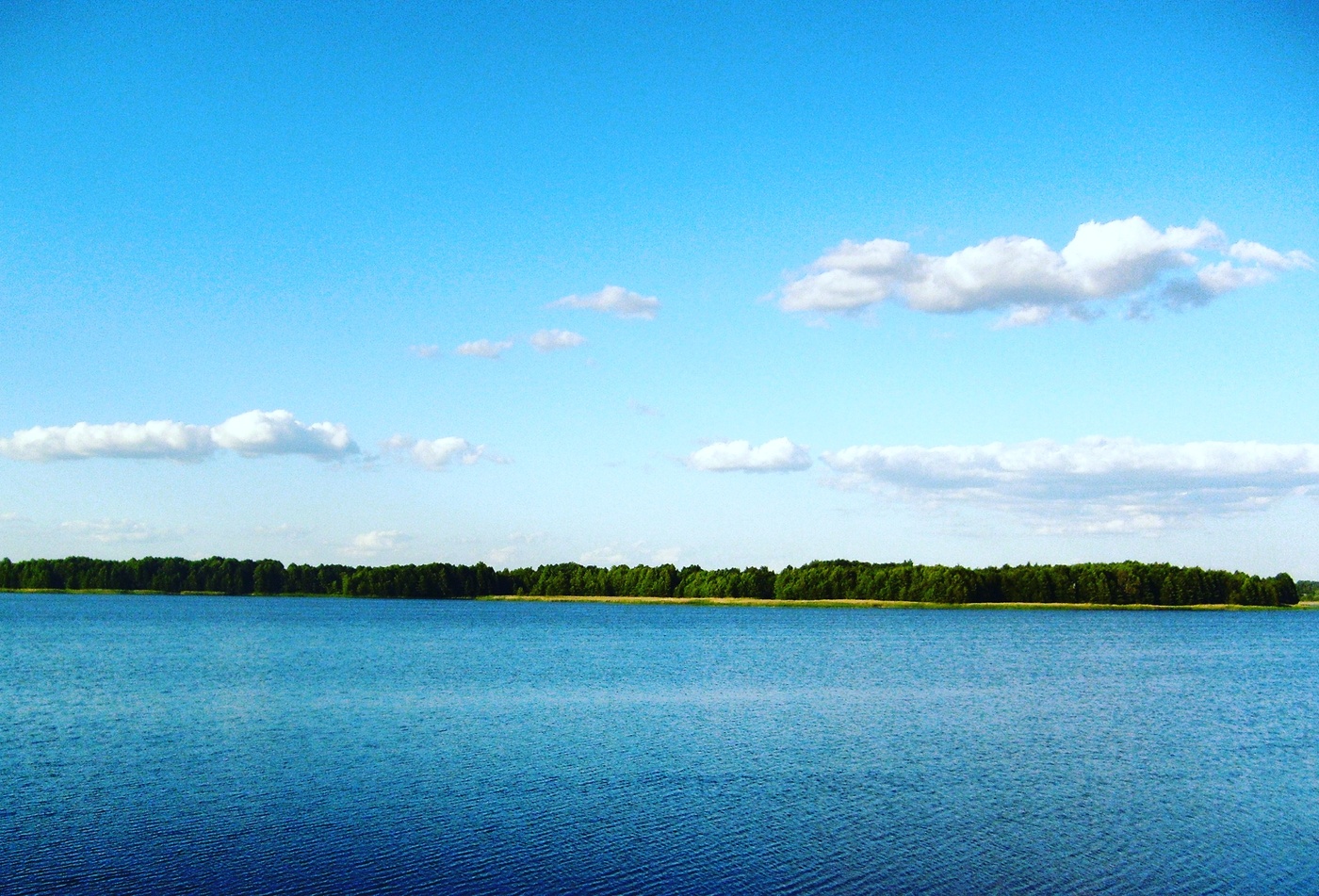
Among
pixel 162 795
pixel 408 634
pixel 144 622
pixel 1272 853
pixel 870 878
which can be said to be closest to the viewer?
pixel 870 878

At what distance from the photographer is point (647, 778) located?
95.7 feet

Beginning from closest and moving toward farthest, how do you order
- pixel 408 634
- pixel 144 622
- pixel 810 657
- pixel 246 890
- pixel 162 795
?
pixel 246 890, pixel 162 795, pixel 810 657, pixel 408 634, pixel 144 622

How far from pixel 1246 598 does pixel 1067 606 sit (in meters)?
35.2

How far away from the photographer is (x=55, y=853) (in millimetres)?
21016

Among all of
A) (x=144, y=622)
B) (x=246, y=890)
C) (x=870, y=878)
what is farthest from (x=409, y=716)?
(x=144, y=622)

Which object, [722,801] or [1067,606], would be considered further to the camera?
[1067,606]

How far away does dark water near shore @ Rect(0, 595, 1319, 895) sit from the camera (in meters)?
21.0

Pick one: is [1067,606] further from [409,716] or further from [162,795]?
[162,795]

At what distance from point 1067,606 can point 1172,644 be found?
3146 inches

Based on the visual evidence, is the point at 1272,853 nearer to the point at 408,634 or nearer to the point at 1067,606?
the point at 408,634

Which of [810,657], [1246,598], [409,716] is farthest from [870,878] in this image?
[1246,598]

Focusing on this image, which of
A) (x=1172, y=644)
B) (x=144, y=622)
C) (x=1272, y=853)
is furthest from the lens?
(x=144, y=622)

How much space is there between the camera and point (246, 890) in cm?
1903

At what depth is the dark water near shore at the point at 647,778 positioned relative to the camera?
68.9 feet
